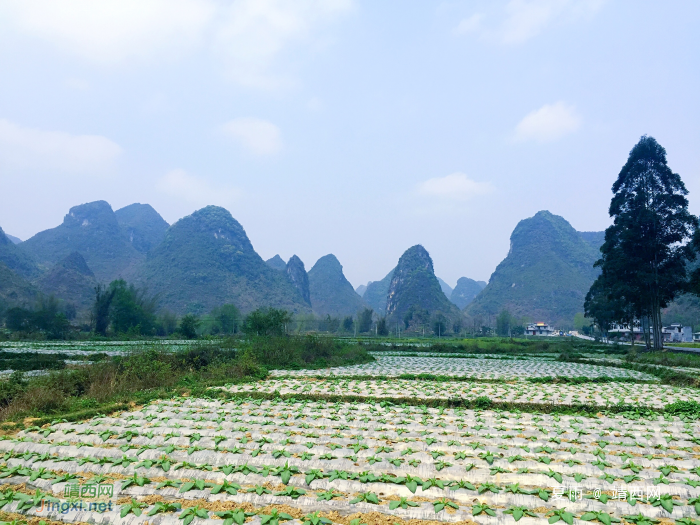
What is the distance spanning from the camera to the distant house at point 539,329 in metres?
73.8

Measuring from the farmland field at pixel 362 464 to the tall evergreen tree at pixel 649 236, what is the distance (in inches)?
653

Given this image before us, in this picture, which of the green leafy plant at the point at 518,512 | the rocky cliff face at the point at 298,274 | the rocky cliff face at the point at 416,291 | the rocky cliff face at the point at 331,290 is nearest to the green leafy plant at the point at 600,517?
the green leafy plant at the point at 518,512

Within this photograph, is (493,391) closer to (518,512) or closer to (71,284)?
(518,512)

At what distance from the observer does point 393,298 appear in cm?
10244

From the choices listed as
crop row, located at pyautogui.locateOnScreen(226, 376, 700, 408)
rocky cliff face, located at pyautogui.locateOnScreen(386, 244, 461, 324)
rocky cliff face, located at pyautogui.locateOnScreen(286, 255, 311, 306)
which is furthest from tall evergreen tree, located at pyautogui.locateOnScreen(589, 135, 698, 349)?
rocky cliff face, located at pyautogui.locateOnScreen(286, 255, 311, 306)

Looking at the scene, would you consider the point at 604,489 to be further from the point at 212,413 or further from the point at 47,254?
the point at 47,254

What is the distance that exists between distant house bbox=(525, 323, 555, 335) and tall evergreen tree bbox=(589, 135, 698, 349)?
5179cm

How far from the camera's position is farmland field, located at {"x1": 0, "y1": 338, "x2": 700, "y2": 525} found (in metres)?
3.85

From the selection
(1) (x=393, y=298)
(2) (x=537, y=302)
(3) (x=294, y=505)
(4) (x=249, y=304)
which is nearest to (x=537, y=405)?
(3) (x=294, y=505)

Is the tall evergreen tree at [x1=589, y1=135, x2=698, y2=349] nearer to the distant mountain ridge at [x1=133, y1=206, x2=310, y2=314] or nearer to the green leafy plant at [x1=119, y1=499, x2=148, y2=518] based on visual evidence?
the green leafy plant at [x1=119, y1=499, x2=148, y2=518]

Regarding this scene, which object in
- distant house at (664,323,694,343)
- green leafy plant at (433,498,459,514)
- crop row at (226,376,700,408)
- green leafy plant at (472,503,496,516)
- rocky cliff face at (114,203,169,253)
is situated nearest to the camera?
green leafy plant at (472,503,496,516)

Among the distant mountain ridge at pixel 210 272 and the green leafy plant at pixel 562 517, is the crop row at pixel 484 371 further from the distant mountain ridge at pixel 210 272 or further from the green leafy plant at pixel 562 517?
the distant mountain ridge at pixel 210 272

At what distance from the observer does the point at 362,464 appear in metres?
5.03

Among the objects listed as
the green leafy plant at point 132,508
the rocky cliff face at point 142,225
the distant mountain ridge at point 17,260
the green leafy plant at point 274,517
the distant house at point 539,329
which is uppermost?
the rocky cliff face at point 142,225
